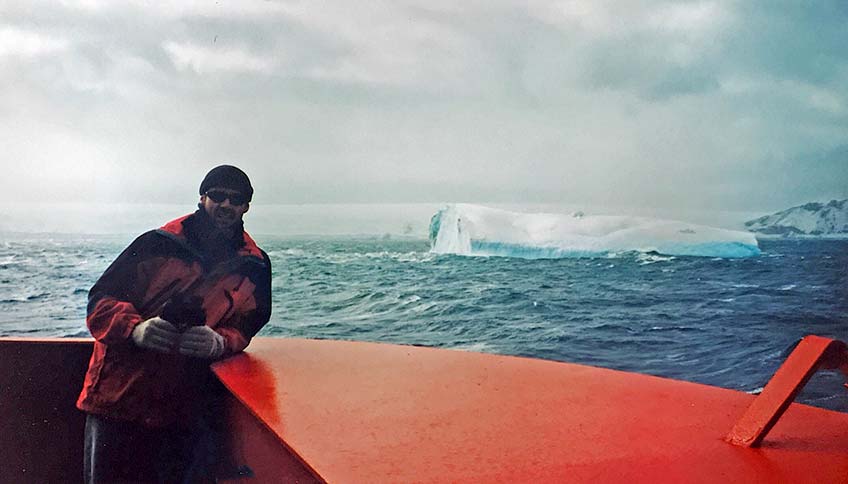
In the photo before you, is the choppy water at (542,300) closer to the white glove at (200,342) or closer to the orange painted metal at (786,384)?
the white glove at (200,342)

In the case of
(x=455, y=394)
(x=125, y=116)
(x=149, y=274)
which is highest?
(x=125, y=116)

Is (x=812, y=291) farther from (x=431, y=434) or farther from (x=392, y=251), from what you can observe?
(x=431, y=434)

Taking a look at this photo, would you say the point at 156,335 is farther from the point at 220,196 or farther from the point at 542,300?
the point at 542,300

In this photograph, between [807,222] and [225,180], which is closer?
[225,180]

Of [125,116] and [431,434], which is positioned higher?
[125,116]

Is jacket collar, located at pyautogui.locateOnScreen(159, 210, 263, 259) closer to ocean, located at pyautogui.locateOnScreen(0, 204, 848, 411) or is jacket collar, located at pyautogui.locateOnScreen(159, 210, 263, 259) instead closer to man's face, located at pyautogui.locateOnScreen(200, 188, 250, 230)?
man's face, located at pyautogui.locateOnScreen(200, 188, 250, 230)

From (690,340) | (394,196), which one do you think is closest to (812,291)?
(690,340)

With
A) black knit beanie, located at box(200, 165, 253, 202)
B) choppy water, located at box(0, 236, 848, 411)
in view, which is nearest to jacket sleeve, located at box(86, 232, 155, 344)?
black knit beanie, located at box(200, 165, 253, 202)

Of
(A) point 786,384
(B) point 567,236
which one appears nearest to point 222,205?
(A) point 786,384
